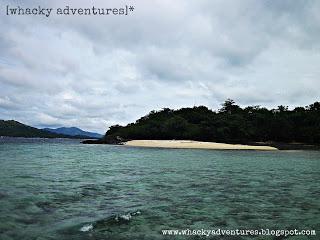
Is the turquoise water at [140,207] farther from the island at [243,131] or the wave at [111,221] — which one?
the island at [243,131]

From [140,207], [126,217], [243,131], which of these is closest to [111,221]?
[126,217]

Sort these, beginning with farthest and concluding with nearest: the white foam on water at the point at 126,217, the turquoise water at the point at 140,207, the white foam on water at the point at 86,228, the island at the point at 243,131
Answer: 1. the island at the point at 243,131
2. the white foam on water at the point at 126,217
3. the turquoise water at the point at 140,207
4. the white foam on water at the point at 86,228

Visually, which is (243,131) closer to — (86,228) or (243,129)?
(243,129)

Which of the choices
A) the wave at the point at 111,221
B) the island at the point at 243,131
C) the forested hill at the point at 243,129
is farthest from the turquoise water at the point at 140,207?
the forested hill at the point at 243,129

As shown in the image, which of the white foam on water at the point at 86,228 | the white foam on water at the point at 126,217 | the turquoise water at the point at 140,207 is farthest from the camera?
the white foam on water at the point at 126,217

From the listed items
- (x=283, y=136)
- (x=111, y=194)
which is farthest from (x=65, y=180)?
(x=283, y=136)

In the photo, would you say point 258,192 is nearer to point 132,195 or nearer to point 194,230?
point 132,195

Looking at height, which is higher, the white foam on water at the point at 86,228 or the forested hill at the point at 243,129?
the forested hill at the point at 243,129

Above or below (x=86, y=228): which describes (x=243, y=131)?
above

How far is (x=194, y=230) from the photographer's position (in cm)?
862

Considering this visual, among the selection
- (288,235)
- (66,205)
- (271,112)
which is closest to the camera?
(288,235)

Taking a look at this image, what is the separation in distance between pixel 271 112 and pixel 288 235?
129 m

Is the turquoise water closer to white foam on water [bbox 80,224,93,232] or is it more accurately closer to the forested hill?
white foam on water [bbox 80,224,93,232]

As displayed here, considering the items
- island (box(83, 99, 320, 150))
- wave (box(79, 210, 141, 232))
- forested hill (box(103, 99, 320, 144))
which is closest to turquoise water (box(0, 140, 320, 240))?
wave (box(79, 210, 141, 232))
